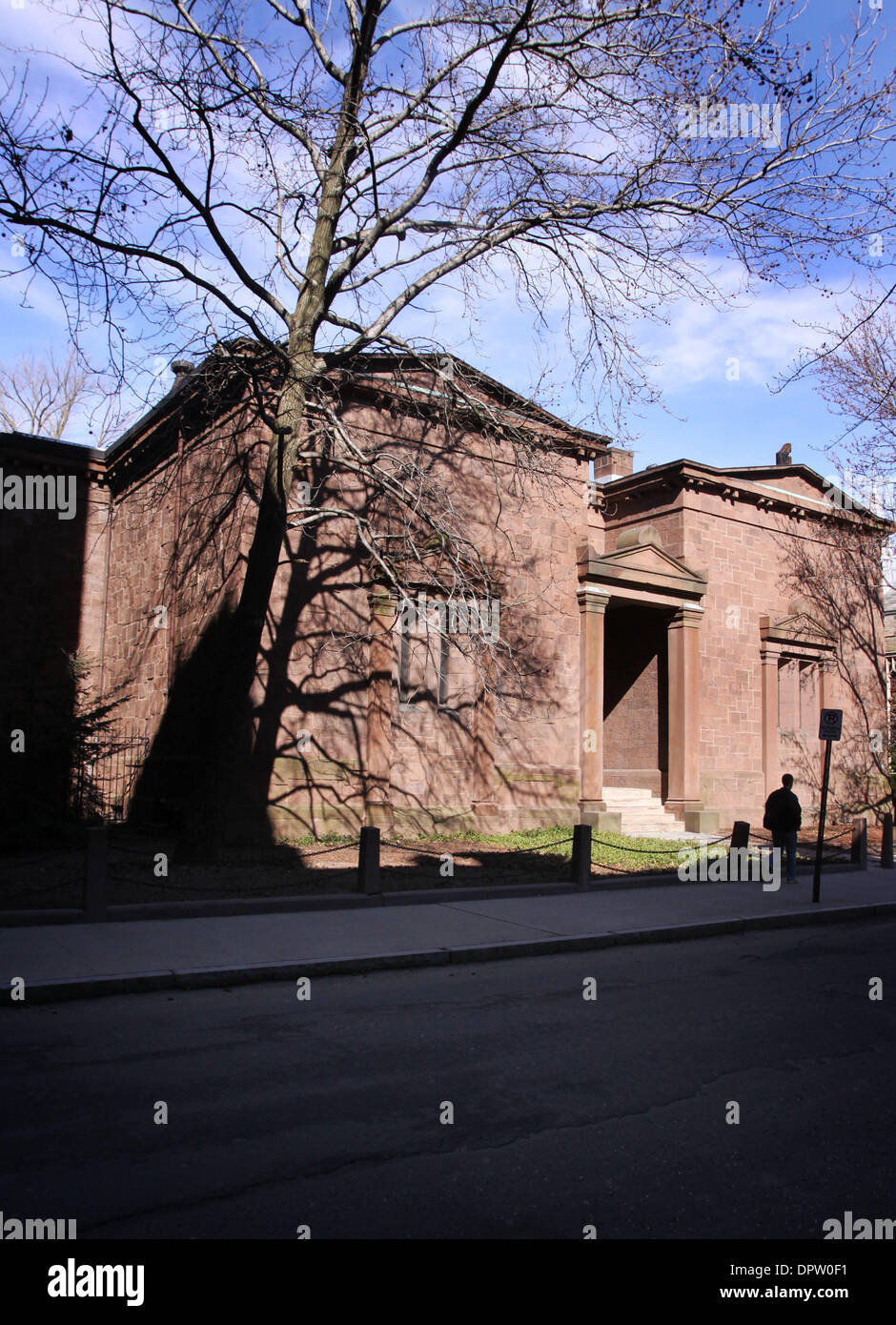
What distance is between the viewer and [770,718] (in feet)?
72.3

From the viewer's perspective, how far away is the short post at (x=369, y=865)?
10.7 meters

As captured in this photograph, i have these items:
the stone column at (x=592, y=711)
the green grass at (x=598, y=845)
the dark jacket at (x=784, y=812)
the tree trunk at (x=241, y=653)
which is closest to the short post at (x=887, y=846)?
the green grass at (x=598, y=845)

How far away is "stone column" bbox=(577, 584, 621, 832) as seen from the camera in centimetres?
1812

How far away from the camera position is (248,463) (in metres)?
15.2

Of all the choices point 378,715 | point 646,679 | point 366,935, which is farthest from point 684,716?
point 366,935

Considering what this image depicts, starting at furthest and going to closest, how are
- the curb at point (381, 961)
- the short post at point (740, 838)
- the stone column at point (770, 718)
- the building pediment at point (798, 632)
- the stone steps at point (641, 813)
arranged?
the building pediment at point (798, 632)
the stone column at point (770, 718)
the stone steps at point (641, 813)
the short post at point (740, 838)
the curb at point (381, 961)

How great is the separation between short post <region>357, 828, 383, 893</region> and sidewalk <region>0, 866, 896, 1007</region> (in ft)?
1.05

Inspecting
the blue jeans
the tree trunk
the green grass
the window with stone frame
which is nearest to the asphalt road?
the tree trunk

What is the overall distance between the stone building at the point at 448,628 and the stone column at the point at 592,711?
1.8 inches

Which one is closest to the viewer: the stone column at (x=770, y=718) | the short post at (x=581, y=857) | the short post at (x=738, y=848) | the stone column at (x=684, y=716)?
the short post at (x=581, y=857)

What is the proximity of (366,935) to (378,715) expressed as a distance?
6680 mm

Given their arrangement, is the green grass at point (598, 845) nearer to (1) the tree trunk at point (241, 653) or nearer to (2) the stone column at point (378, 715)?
(2) the stone column at point (378, 715)
